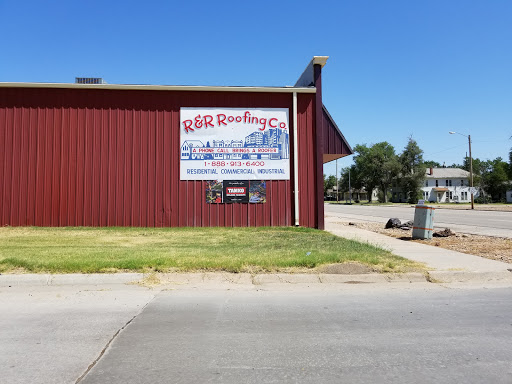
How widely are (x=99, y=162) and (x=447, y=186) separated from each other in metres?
88.3

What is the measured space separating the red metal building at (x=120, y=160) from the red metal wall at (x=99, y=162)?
4 cm

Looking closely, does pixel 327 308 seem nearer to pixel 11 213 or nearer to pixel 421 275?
pixel 421 275

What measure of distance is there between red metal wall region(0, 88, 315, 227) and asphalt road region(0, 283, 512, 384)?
330 inches

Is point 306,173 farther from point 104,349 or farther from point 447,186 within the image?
point 447,186

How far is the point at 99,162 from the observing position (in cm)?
1465

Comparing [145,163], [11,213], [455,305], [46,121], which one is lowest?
[455,305]

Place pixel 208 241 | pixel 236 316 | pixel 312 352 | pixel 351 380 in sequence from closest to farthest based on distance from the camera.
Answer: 1. pixel 351 380
2. pixel 312 352
3. pixel 236 316
4. pixel 208 241

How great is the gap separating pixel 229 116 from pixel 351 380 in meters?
12.8

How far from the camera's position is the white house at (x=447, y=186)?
86.2 metres

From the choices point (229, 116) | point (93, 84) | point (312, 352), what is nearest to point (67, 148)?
point (93, 84)

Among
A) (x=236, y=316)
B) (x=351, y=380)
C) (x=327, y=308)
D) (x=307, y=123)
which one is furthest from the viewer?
(x=307, y=123)

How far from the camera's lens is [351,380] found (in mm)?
3256

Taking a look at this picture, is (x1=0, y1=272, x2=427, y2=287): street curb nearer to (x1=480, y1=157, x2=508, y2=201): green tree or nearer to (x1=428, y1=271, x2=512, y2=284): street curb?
(x1=428, y1=271, x2=512, y2=284): street curb

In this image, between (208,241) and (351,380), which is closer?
(351,380)
